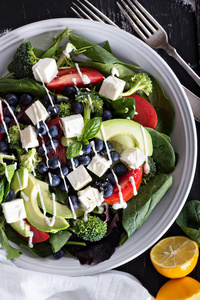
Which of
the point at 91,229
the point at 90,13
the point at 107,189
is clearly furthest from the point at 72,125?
the point at 90,13

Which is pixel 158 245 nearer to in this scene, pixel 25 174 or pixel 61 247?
pixel 61 247

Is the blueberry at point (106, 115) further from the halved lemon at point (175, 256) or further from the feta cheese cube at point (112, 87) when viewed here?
the halved lemon at point (175, 256)

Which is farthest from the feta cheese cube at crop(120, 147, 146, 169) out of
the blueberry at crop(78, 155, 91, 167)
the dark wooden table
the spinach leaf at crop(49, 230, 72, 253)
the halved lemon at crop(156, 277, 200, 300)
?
the halved lemon at crop(156, 277, 200, 300)

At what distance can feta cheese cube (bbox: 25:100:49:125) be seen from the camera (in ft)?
7.82

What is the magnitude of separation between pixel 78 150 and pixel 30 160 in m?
0.31

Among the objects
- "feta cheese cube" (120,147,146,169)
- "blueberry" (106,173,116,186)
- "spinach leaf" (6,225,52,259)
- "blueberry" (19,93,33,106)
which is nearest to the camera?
"feta cheese cube" (120,147,146,169)

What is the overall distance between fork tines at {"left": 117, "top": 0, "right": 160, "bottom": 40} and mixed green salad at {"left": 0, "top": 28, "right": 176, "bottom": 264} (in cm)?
37

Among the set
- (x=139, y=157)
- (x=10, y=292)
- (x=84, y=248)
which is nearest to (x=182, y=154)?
(x=139, y=157)

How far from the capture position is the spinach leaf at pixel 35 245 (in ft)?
8.55

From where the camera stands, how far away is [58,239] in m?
2.52

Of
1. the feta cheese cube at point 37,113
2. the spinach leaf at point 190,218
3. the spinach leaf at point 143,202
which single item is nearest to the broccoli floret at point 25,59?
the feta cheese cube at point 37,113

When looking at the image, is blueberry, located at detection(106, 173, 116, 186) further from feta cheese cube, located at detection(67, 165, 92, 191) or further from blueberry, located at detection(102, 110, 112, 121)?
blueberry, located at detection(102, 110, 112, 121)

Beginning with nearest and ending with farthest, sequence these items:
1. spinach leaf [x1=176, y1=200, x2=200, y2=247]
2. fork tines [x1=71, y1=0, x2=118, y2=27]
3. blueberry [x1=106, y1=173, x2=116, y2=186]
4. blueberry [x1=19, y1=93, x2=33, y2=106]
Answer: blueberry [x1=106, y1=173, x2=116, y2=186], blueberry [x1=19, y1=93, x2=33, y2=106], spinach leaf [x1=176, y1=200, x2=200, y2=247], fork tines [x1=71, y1=0, x2=118, y2=27]

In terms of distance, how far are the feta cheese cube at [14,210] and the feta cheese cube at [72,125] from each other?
515 millimetres
